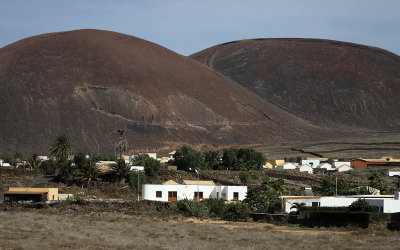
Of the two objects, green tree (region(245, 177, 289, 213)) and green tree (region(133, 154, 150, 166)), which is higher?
green tree (region(133, 154, 150, 166))

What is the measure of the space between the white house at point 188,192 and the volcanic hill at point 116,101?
271ft

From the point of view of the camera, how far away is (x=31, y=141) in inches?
5477

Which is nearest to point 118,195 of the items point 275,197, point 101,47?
point 275,197

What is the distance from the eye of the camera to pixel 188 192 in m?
56.2

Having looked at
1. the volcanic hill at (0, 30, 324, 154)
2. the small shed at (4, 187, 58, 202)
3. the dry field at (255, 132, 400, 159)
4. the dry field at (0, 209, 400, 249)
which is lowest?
the dry field at (0, 209, 400, 249)

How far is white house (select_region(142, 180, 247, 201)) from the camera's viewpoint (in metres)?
54.8

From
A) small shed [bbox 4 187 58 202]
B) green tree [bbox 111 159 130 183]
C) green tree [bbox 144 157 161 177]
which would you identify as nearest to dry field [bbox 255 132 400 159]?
green tree [bbox 144 157 161 177]

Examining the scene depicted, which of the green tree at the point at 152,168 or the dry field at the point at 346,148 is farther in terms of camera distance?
the dry field at the point at 346,148

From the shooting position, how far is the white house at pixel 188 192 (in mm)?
54844

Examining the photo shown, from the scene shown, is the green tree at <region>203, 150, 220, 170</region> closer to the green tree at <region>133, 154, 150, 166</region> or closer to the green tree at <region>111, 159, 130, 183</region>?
the green tree at <region>133, 154, 150, 166</region>

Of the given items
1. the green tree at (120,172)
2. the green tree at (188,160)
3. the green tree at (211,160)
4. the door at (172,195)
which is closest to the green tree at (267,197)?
the door at (172,195)

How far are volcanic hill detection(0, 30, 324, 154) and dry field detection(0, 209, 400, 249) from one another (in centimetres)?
10579

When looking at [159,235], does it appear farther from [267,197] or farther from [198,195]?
[198,195]

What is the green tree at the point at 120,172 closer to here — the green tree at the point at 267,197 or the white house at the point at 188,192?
the white house at the point at 188,192
